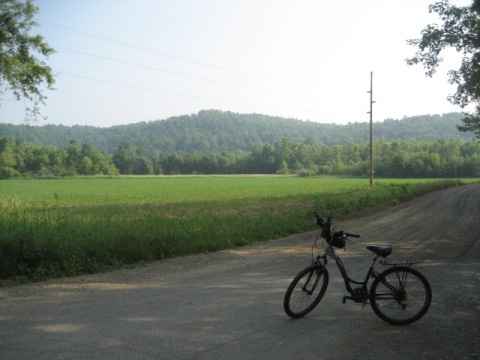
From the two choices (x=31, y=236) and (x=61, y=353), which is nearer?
(x=61, y=353)

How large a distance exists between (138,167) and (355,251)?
138m

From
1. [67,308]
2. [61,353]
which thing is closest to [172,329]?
[61,353]

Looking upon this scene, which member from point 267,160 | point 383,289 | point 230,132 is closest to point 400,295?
point 383,289

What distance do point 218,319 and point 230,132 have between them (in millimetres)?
157432

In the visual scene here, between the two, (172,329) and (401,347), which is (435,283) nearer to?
(401,347)

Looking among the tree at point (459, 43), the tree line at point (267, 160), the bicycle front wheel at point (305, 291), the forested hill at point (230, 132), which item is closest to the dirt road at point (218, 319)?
the bicycle front wheel at point (305, 291)

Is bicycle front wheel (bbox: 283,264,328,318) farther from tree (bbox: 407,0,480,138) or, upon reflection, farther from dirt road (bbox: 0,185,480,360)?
tree (bbox: 407,0,480,138)

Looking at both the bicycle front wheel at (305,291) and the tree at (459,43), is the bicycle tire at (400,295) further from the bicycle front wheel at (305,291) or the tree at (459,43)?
the tree at (459,43)

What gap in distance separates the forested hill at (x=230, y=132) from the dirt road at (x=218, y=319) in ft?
462

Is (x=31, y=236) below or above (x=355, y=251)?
above

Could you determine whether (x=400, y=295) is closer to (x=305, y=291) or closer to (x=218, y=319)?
(x=305, y=291)

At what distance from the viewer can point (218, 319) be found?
538cm

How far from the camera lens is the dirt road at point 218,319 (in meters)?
4.42

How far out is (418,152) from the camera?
4316 inches
